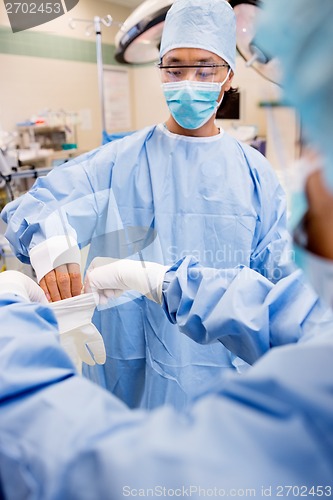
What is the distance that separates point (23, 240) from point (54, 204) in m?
0.13

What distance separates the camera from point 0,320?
23.4 inches

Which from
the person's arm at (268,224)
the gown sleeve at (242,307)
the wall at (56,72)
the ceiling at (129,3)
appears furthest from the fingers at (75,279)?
the ceiling at (129,3)

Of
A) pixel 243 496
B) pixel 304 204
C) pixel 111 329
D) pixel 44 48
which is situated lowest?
pixel 111 329

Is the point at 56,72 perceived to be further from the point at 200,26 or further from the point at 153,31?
the point at 200,26

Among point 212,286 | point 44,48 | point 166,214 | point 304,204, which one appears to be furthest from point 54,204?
point 44,48

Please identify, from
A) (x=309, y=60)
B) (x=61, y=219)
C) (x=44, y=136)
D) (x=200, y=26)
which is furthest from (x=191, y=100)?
(x=44, y=136)

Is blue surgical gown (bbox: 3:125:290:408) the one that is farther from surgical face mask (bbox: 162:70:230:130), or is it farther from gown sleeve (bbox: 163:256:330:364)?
gown sleeve (bbox: 163:256:330:364)

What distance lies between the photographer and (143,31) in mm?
2004

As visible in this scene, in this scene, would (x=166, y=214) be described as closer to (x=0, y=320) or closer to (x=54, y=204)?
(x=54, y=204)

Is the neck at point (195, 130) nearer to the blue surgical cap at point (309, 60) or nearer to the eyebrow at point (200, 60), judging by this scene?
the eyebrow at point (200, 60)

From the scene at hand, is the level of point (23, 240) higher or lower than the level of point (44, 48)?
lower

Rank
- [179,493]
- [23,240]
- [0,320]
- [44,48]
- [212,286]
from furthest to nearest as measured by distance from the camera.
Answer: [44,48] < [23,240] < [212,286] < [0,320] < [179,493]

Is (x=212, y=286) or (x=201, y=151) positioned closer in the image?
(x=212, y=286)

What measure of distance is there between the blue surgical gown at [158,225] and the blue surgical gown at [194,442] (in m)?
0.74
